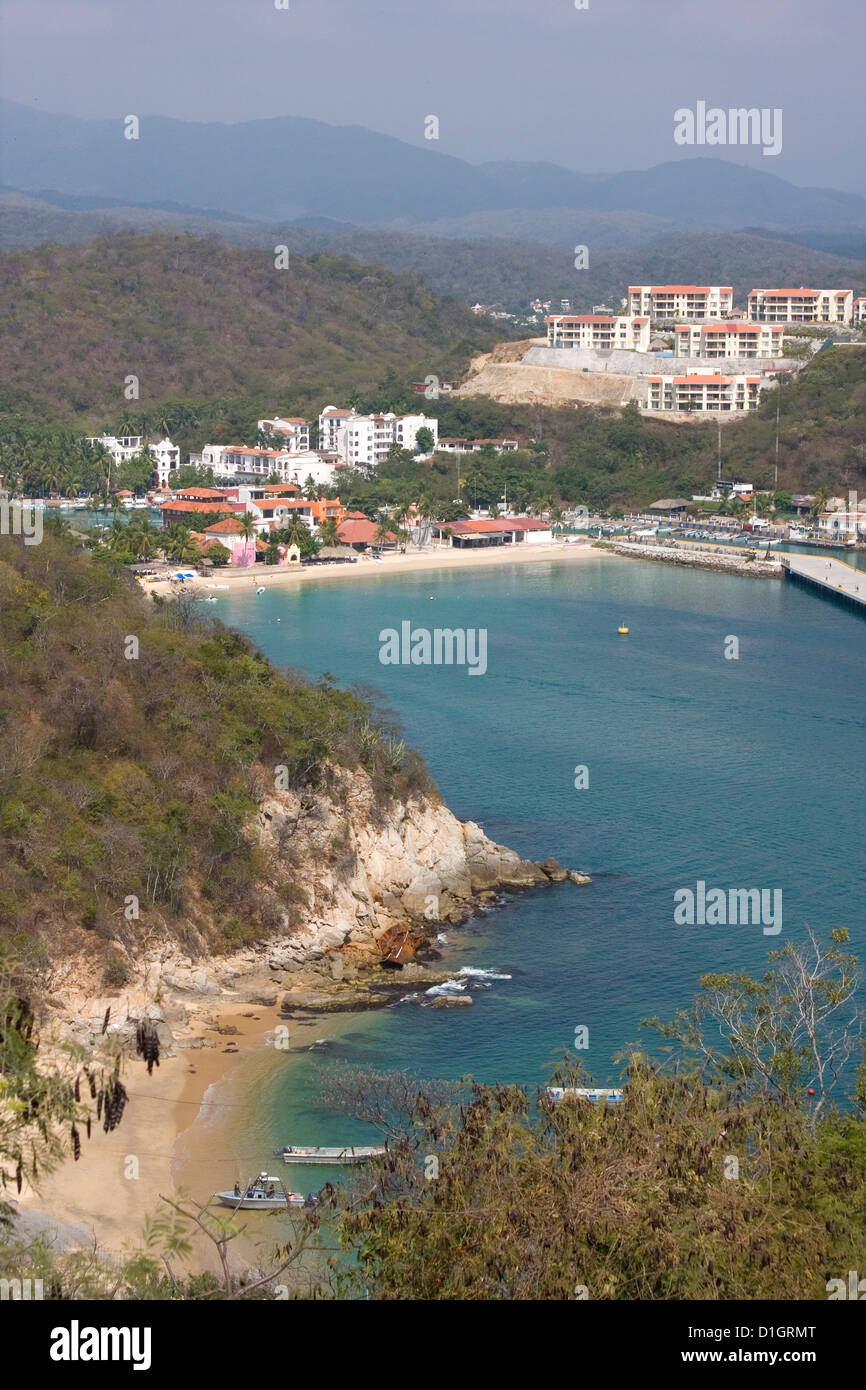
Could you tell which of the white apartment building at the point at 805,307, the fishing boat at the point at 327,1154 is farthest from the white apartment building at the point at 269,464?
the fishing boat at the point at 327,1154

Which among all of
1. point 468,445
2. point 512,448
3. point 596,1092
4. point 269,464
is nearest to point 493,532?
point 269,464

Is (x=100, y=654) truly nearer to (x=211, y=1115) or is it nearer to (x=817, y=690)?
(x=211, y=1115)

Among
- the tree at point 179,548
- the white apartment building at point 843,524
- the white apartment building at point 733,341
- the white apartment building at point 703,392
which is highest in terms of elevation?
the white apartment building at point 733,341

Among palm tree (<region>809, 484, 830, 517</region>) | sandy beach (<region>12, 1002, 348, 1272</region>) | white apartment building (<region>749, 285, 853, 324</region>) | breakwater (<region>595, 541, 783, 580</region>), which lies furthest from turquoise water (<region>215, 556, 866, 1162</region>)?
white apartment building (<region>749, 285, 853, 324</region>)

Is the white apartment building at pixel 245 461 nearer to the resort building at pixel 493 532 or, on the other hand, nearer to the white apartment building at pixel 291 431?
the white apartment building at pixel 291 431

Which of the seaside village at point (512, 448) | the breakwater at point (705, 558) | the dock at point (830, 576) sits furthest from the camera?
the seaside village at point (512, 448)
